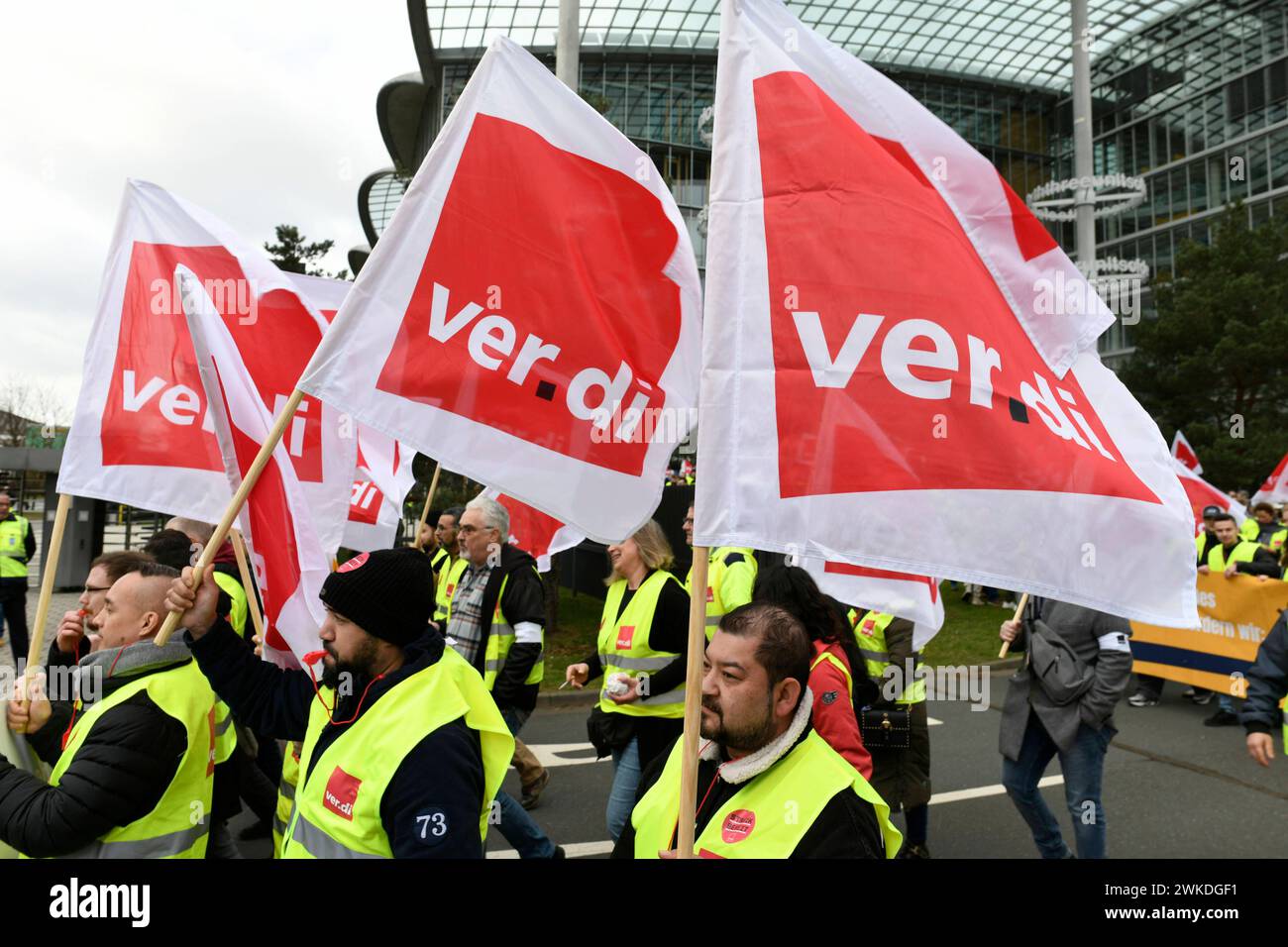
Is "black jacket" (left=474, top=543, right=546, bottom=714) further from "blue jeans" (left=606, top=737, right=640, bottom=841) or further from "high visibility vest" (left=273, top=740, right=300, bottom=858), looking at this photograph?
"high visibility vest" (left=273, top=740, right=300, bottom=858)

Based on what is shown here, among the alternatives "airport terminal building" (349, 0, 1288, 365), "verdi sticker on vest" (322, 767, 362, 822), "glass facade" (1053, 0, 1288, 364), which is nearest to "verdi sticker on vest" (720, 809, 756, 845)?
"verdi sticker on vest" (322, 767, 362, 822)

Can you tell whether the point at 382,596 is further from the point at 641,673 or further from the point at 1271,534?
the point at 1271,534

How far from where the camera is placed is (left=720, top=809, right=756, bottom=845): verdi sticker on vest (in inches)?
81.0

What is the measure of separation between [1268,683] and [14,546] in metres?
11.3

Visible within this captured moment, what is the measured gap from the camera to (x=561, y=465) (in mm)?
3041

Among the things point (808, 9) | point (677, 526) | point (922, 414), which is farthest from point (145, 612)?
point (808, 9)

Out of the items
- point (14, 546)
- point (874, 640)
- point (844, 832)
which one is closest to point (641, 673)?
point (874, 640)

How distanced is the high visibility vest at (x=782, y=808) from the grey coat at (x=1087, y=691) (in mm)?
2410

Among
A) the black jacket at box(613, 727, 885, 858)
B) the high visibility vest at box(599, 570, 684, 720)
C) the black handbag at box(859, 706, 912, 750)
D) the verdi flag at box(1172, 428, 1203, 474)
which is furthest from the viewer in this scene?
the verdi flag at box(1172, 428, 1203, 474)

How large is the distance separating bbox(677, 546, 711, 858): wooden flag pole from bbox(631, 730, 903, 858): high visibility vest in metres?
0.07

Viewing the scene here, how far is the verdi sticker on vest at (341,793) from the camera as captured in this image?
2117 millimetres

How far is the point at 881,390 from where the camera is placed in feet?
8.68

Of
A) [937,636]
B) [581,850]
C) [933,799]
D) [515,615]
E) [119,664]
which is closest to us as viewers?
[119,664]
